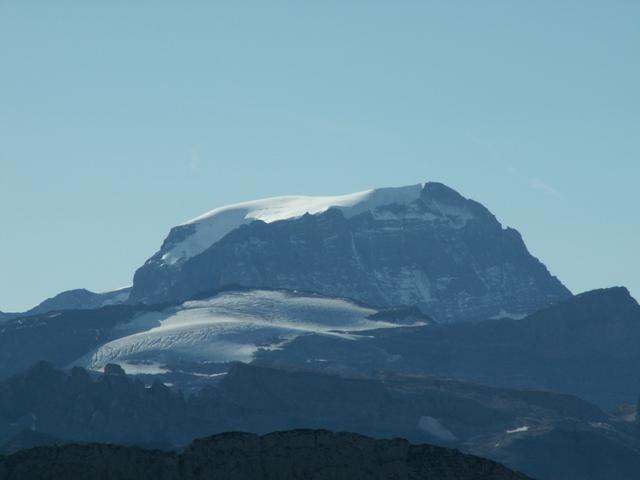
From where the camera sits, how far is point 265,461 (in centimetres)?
9669

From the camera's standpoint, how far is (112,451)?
98312 millimetres

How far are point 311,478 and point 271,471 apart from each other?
1907mm

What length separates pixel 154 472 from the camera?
97.1m

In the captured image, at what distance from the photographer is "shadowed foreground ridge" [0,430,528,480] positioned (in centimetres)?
9525

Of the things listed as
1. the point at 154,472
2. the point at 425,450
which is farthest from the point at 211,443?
the point at 425,450

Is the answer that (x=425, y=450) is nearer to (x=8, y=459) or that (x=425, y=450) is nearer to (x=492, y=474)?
(x=492, y=474)

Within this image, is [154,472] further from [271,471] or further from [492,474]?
[492,474]

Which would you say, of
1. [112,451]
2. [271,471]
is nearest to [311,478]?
[271,471]

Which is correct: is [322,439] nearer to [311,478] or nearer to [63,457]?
Answer: [311,478]

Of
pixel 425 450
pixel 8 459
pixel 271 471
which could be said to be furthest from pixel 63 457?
pixel 425 450

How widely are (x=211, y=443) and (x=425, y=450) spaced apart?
846cm

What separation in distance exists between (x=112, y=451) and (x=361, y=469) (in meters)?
10.2

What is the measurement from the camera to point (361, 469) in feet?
315

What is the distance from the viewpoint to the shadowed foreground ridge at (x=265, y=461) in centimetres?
9525
